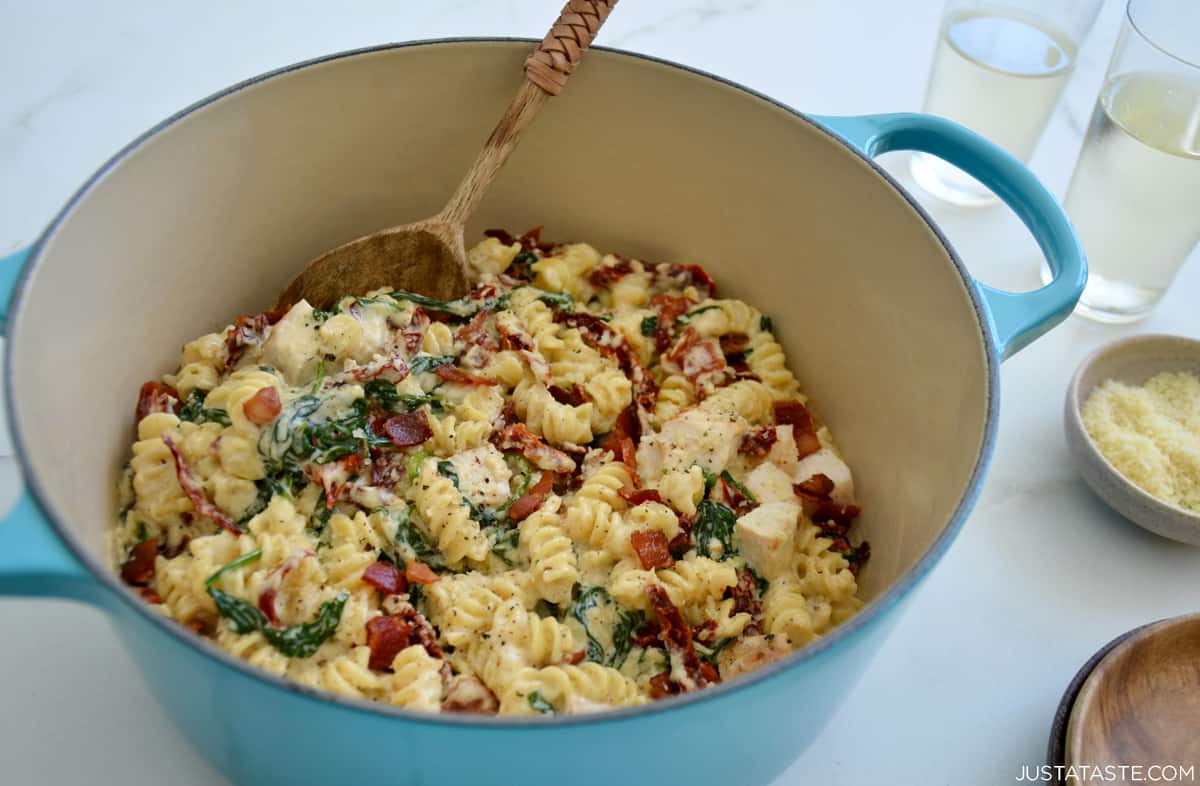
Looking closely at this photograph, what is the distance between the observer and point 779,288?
266 cm

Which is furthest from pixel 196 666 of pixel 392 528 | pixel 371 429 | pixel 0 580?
pixel 371 429

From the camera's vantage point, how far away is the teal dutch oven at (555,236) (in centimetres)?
146

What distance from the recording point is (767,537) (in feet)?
7.07

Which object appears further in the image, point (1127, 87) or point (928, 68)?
point (928, 68)

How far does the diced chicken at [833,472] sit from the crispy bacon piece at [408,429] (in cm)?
77

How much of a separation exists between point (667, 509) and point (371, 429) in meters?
0.60

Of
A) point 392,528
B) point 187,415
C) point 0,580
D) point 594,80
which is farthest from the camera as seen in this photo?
point 594,80

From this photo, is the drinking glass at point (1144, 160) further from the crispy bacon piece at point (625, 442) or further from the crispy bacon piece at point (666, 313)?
the crispy bacon piece at point (625, 442)

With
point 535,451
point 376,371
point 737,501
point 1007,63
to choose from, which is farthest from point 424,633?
point 1007,63

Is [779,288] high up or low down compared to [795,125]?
down

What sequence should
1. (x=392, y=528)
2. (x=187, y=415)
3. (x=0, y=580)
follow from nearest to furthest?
(x=0, y=580) < (x=392, y=528) < (x=187, y=415)

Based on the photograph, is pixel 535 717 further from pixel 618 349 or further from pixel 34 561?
pixel 618 349

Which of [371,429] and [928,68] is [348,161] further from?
[928,68]

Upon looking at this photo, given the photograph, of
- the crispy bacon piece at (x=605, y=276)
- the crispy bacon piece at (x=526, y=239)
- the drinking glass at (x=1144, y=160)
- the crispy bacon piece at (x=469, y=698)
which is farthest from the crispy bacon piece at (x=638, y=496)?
the drinking glass at (x=1144, y=160)
